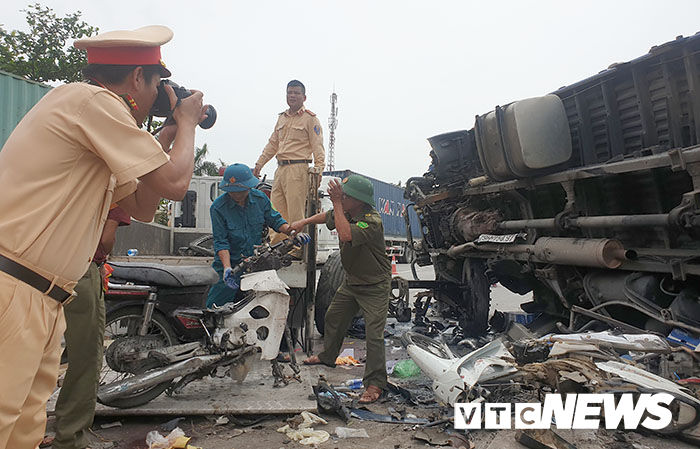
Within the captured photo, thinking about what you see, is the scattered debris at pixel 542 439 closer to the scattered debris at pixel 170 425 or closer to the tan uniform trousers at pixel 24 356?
the scattered debris at pixel 170 425

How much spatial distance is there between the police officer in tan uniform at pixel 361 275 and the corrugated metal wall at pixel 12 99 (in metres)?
6.06

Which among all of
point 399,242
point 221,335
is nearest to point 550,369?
point 221,335

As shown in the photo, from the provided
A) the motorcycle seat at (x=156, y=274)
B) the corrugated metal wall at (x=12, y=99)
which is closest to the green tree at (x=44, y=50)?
the corrugated metal wall at (x=12, y=99)

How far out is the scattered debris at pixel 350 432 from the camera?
3207 millimetres

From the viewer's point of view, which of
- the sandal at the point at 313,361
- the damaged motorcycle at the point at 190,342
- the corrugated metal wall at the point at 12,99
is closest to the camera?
the damaged motorcycle at the point at 190,342

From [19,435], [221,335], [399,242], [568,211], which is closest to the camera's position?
[19,435]

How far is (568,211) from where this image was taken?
4.61 meters

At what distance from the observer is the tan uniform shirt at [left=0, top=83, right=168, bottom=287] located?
1.33 meters

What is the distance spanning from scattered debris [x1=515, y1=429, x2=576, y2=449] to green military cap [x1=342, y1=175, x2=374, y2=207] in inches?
87.9

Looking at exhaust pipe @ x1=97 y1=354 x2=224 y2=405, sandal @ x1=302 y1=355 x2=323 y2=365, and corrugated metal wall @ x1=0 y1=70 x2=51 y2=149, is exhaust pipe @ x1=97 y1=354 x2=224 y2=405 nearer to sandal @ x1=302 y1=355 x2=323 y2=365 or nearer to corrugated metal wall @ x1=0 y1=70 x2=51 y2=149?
sandal @ x1=302 y1=355 x2=323 y2=365

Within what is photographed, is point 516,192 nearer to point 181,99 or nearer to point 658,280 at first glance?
point 658,280

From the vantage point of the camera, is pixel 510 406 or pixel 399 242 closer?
pixel 510 406

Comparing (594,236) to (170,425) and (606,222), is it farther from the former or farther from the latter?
(170,425)

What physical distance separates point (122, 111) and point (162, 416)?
2.71 metres
